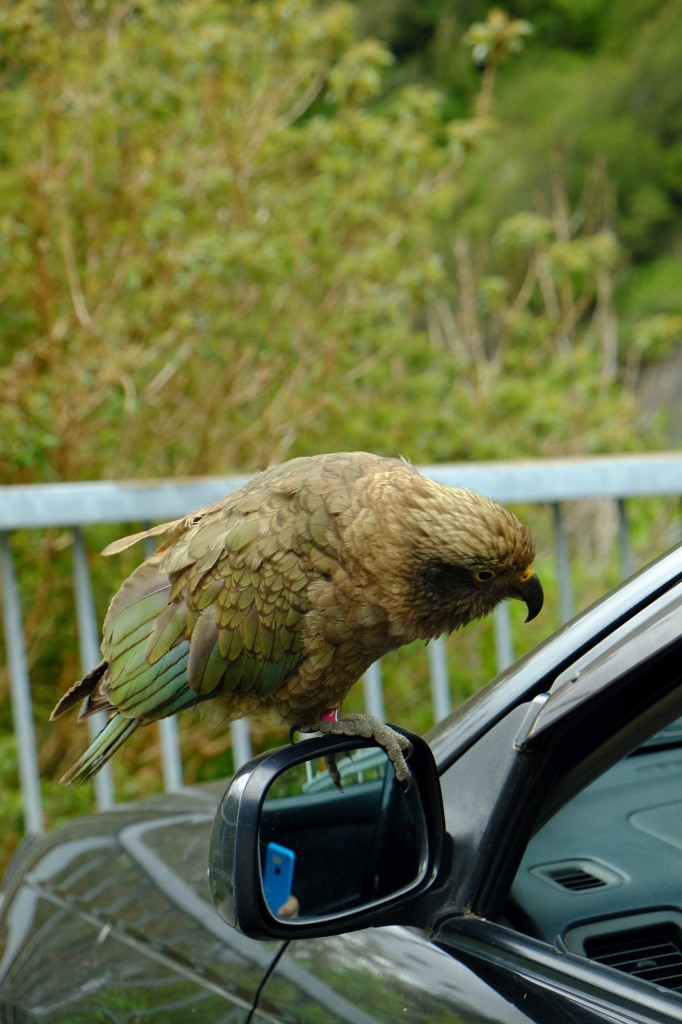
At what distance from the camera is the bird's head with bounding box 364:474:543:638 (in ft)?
5.93

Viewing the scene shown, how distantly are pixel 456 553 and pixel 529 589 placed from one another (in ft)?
0.57

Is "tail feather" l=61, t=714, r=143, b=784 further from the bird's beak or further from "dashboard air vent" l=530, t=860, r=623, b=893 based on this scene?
"dashboard air vent" l=530, t=860, r=623, b=893

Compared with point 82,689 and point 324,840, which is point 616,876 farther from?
point 82,689

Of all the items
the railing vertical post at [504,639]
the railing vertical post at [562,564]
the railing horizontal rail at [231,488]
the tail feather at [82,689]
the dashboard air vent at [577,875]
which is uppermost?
the dashboard air vent at [577,875]

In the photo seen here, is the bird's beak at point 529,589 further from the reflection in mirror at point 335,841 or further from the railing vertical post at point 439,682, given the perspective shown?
the railing vertical post at point 439,682

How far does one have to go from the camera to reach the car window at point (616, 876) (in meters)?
1.40

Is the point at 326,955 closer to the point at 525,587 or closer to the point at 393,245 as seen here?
the point at 525,587

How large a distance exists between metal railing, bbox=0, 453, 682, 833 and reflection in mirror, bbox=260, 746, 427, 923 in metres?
1.70

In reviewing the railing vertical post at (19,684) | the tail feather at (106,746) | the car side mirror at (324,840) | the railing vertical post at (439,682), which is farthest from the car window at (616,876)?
the railing vertical post at (19,684)

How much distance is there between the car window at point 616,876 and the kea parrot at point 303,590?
419 mm

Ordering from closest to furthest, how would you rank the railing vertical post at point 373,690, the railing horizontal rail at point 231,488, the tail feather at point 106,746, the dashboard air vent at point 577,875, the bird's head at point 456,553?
the dashboard air vent at point 577,875 → the bird's head at point 456,553 → the tail feather at point 106,746 → the railing horizontal rail at point 231,488 → the railing vertical post at point 373,690

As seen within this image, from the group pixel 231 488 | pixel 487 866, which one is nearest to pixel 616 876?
pixel 487 866

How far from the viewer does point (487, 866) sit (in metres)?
1.45

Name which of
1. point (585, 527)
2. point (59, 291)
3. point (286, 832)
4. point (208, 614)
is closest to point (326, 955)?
point (286, 832)
